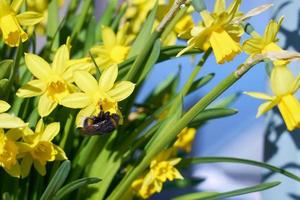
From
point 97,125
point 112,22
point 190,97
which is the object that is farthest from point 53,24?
point 190,97

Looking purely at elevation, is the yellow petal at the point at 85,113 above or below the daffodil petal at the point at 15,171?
above

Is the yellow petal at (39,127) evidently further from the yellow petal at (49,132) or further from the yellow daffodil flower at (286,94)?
the yellow daffodil flower at (286,94)

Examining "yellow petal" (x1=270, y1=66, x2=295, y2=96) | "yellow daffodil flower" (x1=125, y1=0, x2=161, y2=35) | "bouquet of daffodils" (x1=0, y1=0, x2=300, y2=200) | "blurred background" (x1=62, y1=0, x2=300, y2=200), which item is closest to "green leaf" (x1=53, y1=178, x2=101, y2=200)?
"bouquet of daffodils" (x1=0, y1=0, x2=300, y2=200)

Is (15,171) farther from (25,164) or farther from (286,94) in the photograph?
(286,94)

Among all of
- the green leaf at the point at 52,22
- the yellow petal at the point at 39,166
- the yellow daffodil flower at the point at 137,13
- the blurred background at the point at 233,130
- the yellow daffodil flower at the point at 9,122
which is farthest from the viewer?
the blurred background at the point at 233,130

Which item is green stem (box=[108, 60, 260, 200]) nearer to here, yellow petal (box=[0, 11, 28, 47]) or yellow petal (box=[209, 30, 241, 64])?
yellow petal (box=[209, 30, 241, 64])

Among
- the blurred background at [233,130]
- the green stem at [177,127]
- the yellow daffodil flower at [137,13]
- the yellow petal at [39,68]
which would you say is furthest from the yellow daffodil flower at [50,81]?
the blurred background at [233,130]

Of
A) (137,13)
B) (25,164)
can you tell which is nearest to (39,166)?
(25,164)
